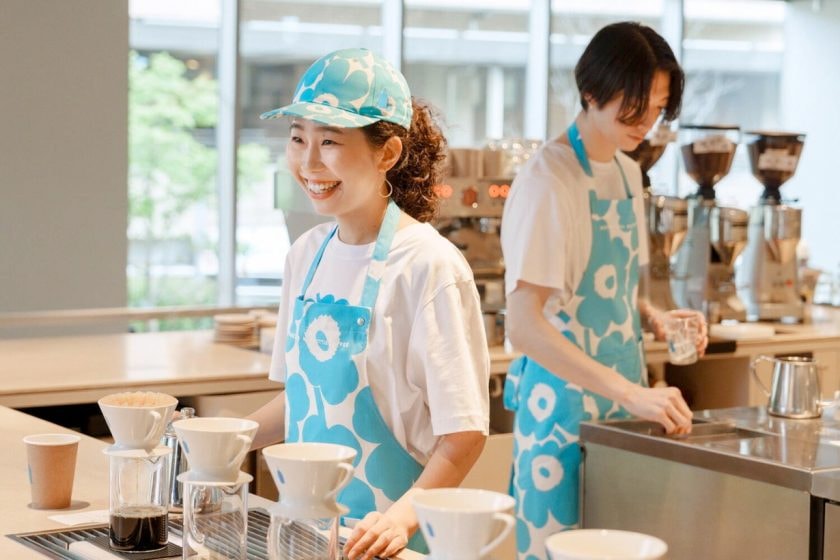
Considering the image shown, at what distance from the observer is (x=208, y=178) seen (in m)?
7.13

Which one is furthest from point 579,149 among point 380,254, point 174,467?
point 174,467

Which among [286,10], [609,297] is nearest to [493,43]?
[286,10]

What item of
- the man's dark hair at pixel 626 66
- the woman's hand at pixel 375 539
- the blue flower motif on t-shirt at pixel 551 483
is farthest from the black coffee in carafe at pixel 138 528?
the man's dark hair at pixel 626 66

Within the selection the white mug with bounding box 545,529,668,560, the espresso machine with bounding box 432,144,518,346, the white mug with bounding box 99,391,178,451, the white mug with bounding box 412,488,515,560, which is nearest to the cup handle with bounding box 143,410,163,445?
the white mug with bounding box 99,391,178,451

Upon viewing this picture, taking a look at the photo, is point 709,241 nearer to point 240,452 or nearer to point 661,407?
point 661,407

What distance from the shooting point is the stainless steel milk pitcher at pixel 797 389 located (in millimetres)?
2871

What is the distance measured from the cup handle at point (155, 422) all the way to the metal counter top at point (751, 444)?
1253mm

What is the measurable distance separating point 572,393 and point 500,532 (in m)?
1.67

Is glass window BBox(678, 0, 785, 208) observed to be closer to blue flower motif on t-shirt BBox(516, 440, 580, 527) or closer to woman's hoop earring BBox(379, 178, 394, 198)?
blue flower motif on t-shirt BBox(516, 440, 580, 527)

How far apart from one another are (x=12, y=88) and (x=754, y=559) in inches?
177

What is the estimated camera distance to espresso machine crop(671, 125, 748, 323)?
4.46 m

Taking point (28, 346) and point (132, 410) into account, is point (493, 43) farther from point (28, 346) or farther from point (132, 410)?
point (132, 410)

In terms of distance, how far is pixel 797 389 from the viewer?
2.89m

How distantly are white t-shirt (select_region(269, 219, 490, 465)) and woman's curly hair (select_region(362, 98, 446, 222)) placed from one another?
8 cm
